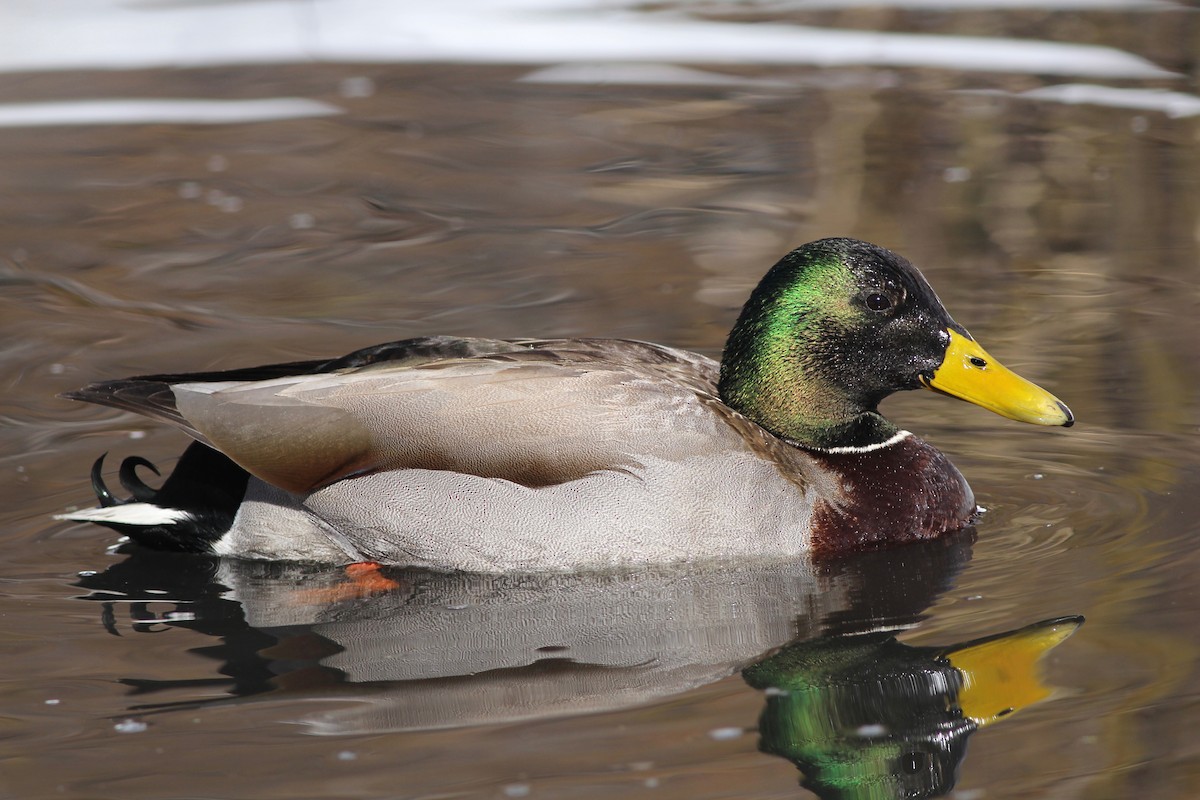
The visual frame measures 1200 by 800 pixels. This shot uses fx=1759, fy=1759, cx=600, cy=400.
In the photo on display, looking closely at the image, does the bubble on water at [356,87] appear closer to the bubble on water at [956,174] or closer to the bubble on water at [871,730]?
the bubble on water at [956,174]

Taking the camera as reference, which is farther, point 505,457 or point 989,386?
point 989,386

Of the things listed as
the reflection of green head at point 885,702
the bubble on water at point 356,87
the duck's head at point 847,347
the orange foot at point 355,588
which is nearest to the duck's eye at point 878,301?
the duck's head at point 847,347

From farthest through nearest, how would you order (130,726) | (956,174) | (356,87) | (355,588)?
(356,87) < (956,174) < (355,588) < (130,726)

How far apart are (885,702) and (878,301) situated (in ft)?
5.19

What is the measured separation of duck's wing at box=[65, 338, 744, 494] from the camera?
18.2 ft

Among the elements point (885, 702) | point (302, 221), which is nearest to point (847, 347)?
point (885, 702)

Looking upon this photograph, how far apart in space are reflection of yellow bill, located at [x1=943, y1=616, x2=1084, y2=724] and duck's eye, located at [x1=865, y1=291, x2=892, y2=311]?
1237mm

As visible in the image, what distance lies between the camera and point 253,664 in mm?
5129

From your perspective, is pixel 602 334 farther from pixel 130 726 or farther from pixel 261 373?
pixel 130 726

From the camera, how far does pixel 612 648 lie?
5.17 metres

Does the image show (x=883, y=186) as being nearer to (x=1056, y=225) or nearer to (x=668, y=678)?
(x=1056, y=225)

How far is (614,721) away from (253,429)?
1768mm

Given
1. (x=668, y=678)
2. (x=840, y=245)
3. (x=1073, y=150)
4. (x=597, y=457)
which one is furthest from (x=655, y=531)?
(x=1073, y=150)

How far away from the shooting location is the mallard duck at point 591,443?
18.2 ft
